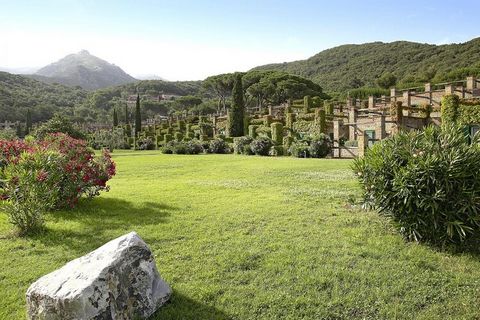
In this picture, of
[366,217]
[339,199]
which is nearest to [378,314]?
[366,217]

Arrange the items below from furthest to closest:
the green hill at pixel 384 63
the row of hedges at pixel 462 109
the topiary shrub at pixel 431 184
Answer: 1. the green hill at pixel 384 63
2. the row of hedges at pixel 462 109
3. the topiary shrub at pixel 431 184

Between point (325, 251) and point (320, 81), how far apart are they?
90895 mm

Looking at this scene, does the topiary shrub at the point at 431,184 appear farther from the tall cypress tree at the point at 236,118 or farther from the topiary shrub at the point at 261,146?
the tall cypress tree at the point at 236,118

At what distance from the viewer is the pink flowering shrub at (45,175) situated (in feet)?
21.8

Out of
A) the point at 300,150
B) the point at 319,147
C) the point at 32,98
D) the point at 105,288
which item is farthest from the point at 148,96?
the point at 105,288

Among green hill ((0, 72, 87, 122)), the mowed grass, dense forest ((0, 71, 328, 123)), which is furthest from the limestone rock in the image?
green hill ((0, 72, 87, 122))

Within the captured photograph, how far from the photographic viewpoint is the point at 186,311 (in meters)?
3.98

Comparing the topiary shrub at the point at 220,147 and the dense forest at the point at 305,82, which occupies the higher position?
the dense forest at the point at 305,82

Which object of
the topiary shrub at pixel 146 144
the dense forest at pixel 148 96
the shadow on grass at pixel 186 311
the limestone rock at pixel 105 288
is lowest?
the topiary shrub at pixel 146 144

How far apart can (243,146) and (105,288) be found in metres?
26.6

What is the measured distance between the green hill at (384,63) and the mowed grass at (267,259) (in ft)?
157

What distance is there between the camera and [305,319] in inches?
151

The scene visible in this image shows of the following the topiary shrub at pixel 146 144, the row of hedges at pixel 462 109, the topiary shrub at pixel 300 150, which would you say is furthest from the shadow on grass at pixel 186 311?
the topiary shrub at pixel 146 144

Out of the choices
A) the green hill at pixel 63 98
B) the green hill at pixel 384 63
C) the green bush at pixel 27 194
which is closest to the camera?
the green bush at pixel 27 194
